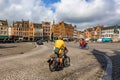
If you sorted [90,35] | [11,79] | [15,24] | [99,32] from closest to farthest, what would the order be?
[11,79] → [15,24] → [99,32] → [90,35]

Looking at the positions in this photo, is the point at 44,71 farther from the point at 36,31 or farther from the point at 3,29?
the point at 36,31

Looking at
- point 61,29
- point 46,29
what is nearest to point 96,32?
point 61,29

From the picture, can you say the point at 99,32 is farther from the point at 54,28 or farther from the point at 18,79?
the point at 18,79

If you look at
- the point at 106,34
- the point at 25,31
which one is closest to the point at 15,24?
the point at 25,31

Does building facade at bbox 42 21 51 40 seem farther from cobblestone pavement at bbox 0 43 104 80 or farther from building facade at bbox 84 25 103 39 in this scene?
cobblestone pavement at bbox 0 43 104 80

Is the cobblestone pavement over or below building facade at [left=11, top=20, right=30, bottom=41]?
below

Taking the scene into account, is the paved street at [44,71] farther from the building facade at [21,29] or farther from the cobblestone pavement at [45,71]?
the building facade at [21,29]

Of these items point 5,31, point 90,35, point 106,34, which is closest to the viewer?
point 5,31

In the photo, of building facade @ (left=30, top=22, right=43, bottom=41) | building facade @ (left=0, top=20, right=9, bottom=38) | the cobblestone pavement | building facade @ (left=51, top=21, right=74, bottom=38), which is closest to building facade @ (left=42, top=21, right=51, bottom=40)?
building facade @ (left=30, top=22, right=43, bottom=41)

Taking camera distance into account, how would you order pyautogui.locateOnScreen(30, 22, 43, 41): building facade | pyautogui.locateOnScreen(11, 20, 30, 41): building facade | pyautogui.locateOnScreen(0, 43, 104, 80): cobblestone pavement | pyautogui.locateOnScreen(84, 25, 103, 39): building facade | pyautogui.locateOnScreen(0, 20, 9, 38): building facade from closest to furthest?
pyautogui.locateOnScreen(0, 43, 104, 80): cobblestone pavement < pyautogui.locateOnScreen(0, 20, 9, 38): building facade < pyautogui.locateOnScreen(11, 20, 30, 41): building facade < pyautogui.locateOnScreen(30, 22, 43, 41): building facade < pyautogui.locateOnScreen(84, 25, 103, 39): building facade

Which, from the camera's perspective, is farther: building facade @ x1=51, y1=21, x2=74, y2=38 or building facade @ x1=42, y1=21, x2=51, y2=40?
building facade @ x1=51, y1=21, x2=74, y2=38

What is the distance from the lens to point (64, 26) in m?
158

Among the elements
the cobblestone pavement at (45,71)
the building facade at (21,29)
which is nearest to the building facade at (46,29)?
the building facade at (21,29)

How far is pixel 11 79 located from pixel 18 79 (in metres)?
0.28
